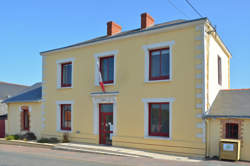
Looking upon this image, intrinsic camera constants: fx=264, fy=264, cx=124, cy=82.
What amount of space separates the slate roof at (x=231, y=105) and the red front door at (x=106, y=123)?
5.42m

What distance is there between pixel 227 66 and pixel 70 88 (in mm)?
9749

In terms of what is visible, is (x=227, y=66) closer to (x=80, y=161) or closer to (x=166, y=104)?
(x=166, y=104)

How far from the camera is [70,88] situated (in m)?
16.1

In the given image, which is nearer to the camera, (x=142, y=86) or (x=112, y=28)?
(x=142, y=86)

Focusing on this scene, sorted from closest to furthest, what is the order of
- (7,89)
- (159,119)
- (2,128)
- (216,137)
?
1. (216,137)
2. (159,119)
3. (2,128)
4. (7,89)

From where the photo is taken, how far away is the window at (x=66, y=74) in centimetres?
1655

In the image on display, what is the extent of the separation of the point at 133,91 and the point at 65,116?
17.9 feet

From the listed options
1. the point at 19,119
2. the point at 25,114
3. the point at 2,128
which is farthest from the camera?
the point at 2,128

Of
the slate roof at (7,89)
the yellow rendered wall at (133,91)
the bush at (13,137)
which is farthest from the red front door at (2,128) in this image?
the slate roof at (7,89)

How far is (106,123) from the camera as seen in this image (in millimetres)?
14539

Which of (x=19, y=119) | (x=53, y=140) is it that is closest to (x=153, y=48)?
(x=53, y=140)

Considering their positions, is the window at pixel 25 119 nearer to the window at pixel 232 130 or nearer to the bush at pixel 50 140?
the bush at pixel 50 140

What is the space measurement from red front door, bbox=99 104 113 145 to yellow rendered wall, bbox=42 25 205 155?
43cm

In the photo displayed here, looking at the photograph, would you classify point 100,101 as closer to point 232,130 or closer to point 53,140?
point 53,140
